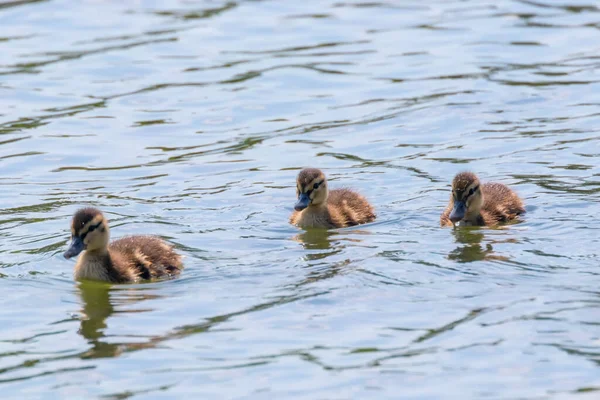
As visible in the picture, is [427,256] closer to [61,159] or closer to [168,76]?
[61,159]

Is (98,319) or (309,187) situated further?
(309,187)

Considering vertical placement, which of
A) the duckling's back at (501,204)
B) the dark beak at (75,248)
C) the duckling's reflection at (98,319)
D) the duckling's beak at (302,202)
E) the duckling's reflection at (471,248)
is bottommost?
the duckling's reflection at (471,248)

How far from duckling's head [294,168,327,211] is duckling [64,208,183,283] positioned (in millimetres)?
1489

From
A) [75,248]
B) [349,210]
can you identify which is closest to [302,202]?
[349,210]

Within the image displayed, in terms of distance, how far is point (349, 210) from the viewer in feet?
33.8

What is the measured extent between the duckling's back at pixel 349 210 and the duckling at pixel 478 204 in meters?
0.59

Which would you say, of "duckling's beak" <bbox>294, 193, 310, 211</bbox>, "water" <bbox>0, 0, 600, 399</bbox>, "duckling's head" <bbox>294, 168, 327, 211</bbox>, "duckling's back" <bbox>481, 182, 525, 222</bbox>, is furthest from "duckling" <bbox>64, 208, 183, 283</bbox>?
"duckling's back" <bbox>481, 182, 525, 222</bbox>

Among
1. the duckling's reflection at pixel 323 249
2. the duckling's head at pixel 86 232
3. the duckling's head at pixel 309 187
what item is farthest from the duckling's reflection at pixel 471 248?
the duckling's head at pixel 86 232

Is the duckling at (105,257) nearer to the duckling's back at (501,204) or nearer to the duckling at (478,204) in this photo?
the duckling at (478,204)

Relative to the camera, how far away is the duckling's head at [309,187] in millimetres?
10133

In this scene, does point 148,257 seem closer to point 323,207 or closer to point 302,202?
point 302,202

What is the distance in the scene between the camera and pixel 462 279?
333 inches

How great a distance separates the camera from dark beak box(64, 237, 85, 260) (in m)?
8.78

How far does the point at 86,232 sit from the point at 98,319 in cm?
97
